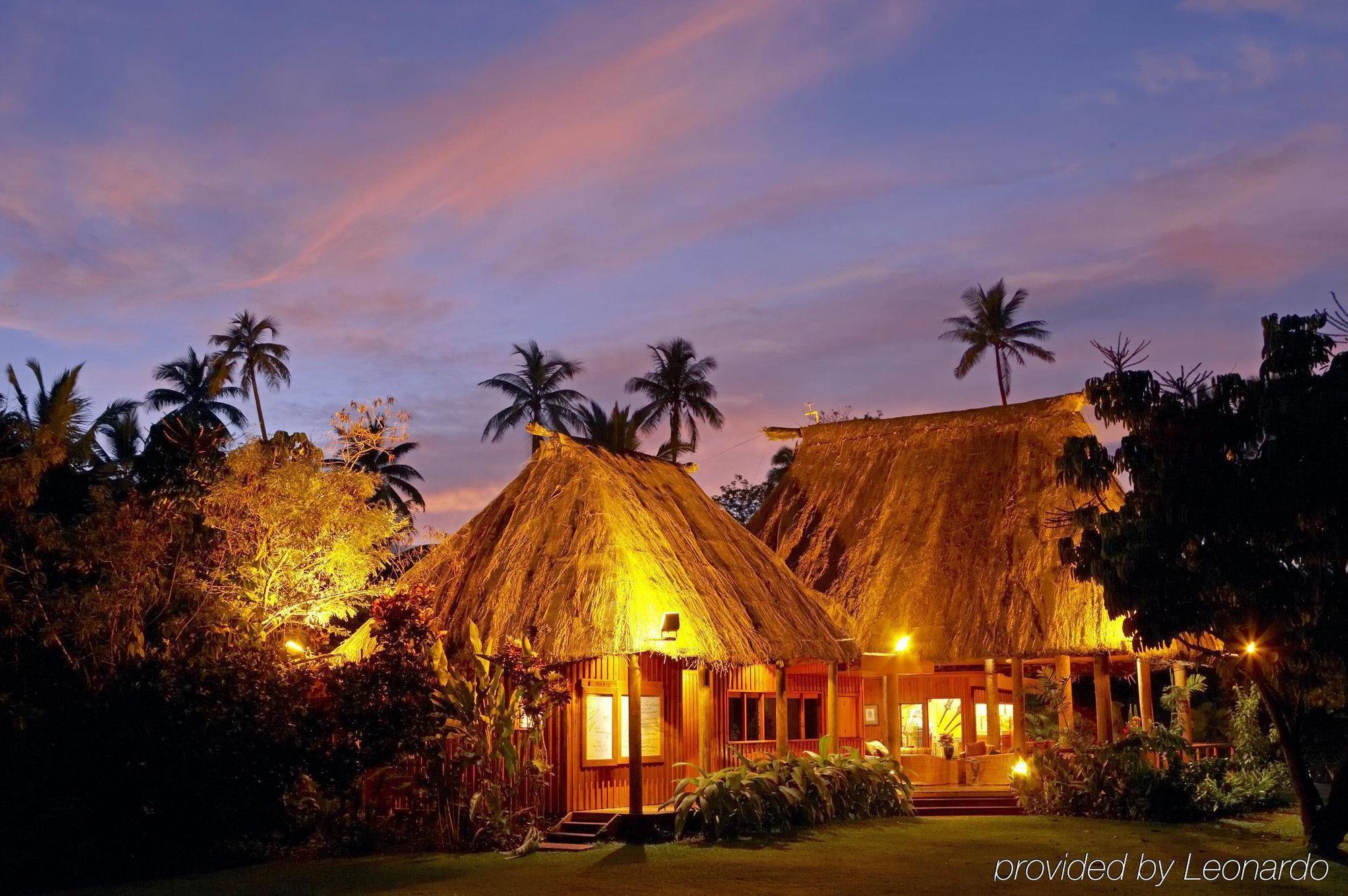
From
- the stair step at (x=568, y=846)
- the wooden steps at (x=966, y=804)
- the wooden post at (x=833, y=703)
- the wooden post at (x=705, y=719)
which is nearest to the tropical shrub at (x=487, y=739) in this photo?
the stair step at (x=568, y=846)

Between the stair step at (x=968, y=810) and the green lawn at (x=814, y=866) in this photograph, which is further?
the stair step at (x=968, y=810)

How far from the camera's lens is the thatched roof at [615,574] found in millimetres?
17083

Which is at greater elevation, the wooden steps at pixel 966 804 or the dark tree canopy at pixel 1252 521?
the dark tree canopy at pixel 1252 521

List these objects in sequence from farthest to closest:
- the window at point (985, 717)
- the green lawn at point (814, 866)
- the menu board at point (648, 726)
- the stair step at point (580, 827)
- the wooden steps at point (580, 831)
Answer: the window at point (985, 717)
the menu board at point (648, 726)
the stair step at point (580, 827)
the wooden steps at point (580, 831)
the green lawn at point (814, 866)

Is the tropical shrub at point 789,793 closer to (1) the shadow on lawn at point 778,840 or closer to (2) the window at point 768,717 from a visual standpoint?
(1) the shadow on lawn at point 778,840

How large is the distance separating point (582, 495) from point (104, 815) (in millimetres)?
8047

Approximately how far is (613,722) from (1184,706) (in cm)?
1101

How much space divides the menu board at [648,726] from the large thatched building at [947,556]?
4862 millimetres

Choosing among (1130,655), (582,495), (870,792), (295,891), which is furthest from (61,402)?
(1130,655)

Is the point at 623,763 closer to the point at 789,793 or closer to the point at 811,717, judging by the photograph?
the point at 789,793

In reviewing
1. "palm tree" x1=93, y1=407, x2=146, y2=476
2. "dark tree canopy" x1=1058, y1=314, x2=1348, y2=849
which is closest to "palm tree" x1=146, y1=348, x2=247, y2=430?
"palm tree" x1=93, y1=407, x2=146, y2=476

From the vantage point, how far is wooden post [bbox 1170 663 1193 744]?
74.2ft

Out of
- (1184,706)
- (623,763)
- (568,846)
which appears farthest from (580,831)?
(1184,706)

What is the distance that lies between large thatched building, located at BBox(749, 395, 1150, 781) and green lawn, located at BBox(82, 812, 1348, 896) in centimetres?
451
